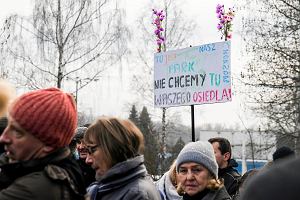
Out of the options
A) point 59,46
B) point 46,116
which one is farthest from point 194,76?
point 59,46

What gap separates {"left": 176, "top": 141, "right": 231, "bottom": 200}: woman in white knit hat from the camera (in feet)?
12.1

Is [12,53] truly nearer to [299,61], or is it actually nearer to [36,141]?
[299,61]

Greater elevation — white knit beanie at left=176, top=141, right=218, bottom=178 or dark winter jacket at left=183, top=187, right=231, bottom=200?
white knit beanie at left=176, top=141, right=218, bottom=178

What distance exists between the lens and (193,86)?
727cm

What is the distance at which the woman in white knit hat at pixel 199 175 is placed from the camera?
370 centimetres

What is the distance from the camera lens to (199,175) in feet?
12.3

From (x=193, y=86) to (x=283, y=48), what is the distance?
13130mm

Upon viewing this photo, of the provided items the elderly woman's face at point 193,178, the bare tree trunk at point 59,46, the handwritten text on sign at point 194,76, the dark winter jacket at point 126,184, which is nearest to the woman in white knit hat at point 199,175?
the elderly woman's face at point 193,178

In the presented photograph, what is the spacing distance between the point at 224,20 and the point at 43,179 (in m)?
6.45

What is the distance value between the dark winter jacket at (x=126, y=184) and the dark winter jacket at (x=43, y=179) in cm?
69

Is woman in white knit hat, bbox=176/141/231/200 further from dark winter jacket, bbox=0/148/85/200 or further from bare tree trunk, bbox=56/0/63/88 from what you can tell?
bare tree trunk, bbox=56/0/63/88

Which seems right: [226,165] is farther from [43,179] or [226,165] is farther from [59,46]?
[59,46]

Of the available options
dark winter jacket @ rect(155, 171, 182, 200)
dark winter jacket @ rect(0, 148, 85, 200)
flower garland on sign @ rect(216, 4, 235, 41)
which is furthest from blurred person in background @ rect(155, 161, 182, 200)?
flower garland on sign @ rect(216, 4, 235, 41)

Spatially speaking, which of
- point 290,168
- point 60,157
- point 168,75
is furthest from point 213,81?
point 290,168
